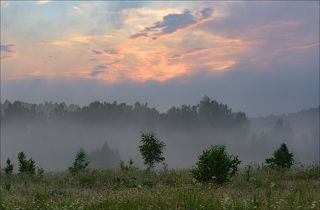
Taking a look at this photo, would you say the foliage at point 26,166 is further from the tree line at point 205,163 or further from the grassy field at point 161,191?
the grassy field at point 161,191

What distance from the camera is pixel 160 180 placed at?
73.6 feet

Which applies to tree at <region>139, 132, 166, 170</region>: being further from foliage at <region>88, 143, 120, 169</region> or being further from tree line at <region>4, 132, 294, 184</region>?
foliage at <region>88, 143, 120, 169</region>

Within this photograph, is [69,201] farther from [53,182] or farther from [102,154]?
[102,154]

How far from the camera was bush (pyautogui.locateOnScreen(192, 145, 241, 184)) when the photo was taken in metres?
17.8

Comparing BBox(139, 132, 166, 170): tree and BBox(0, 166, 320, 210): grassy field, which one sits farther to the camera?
BBox(139, 132, 166, 170): tree

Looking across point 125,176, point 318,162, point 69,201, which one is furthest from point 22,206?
point 318,162

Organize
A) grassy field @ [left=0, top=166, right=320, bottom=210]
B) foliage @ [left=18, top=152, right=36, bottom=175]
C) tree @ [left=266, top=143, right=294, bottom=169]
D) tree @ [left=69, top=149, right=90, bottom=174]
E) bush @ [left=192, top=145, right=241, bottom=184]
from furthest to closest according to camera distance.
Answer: foliage @ [left=18, top=152, right=36, bottom=175] < tree @ [left=69, top=149, right=90, bottom=174] < tree @ [left=266, top=143, right=294, bottom=169] < bush @ [left=192, top=145, right=241, bottom=184] < grassy field @ [left=0, top=166, right=320, bottom=210]

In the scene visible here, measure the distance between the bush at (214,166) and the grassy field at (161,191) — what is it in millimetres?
502

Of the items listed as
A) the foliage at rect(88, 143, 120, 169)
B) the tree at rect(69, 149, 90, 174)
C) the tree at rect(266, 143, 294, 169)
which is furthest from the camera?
the foliage at rect(88, 143, 120, 169)

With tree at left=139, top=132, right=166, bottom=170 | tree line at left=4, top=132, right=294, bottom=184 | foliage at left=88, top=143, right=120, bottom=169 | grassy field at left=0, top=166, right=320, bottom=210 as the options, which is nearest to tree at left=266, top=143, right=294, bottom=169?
tree line at left=4, top=132, right=294, bottom=184

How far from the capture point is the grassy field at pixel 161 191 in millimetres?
10852

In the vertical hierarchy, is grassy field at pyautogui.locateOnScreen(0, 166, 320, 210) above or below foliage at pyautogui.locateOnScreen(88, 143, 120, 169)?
above

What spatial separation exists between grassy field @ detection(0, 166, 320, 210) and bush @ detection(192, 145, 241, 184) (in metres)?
0.50

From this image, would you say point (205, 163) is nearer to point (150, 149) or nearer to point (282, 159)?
point (282, 159)
